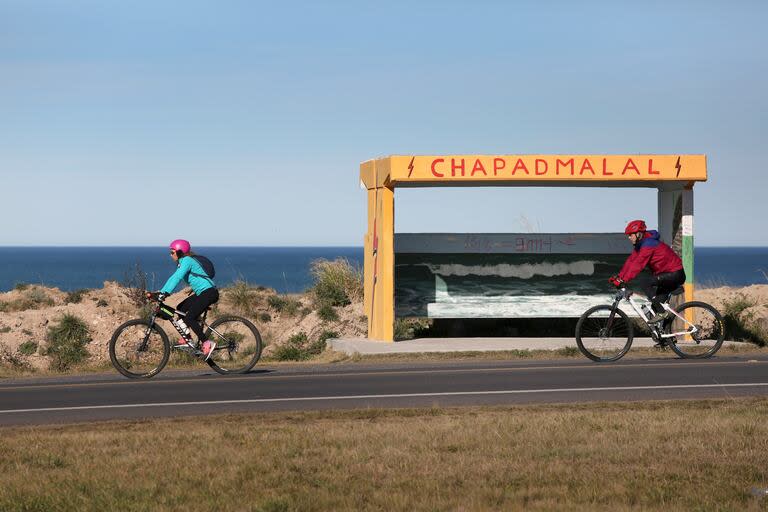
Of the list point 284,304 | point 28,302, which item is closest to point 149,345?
point 284,304

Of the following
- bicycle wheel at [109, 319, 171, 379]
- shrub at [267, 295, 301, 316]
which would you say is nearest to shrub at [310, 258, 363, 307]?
shrub at [267, 295, 301, 316]

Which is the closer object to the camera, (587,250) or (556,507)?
(556,507)

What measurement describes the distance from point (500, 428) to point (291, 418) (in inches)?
90.4

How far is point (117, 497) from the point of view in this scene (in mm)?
7816

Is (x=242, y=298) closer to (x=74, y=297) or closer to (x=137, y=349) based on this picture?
(x=74, y=297)

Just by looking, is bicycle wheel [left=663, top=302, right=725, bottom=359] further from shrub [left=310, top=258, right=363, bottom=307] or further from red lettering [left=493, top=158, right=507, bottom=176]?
shrub [left=310, top=258, right=363, bottom=307]

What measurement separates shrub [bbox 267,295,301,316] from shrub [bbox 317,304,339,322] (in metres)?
3.74

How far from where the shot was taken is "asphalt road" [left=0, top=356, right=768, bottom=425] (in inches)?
Result: 499

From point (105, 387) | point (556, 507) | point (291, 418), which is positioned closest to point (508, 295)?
point (105, 387)

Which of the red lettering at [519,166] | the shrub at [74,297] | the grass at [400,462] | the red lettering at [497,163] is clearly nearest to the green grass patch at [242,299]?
the shrub at [74,297]

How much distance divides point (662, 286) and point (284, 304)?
16.7m

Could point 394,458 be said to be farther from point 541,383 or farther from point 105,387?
point 105,387

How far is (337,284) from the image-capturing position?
29.6 m

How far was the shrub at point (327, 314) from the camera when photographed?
2723cm
